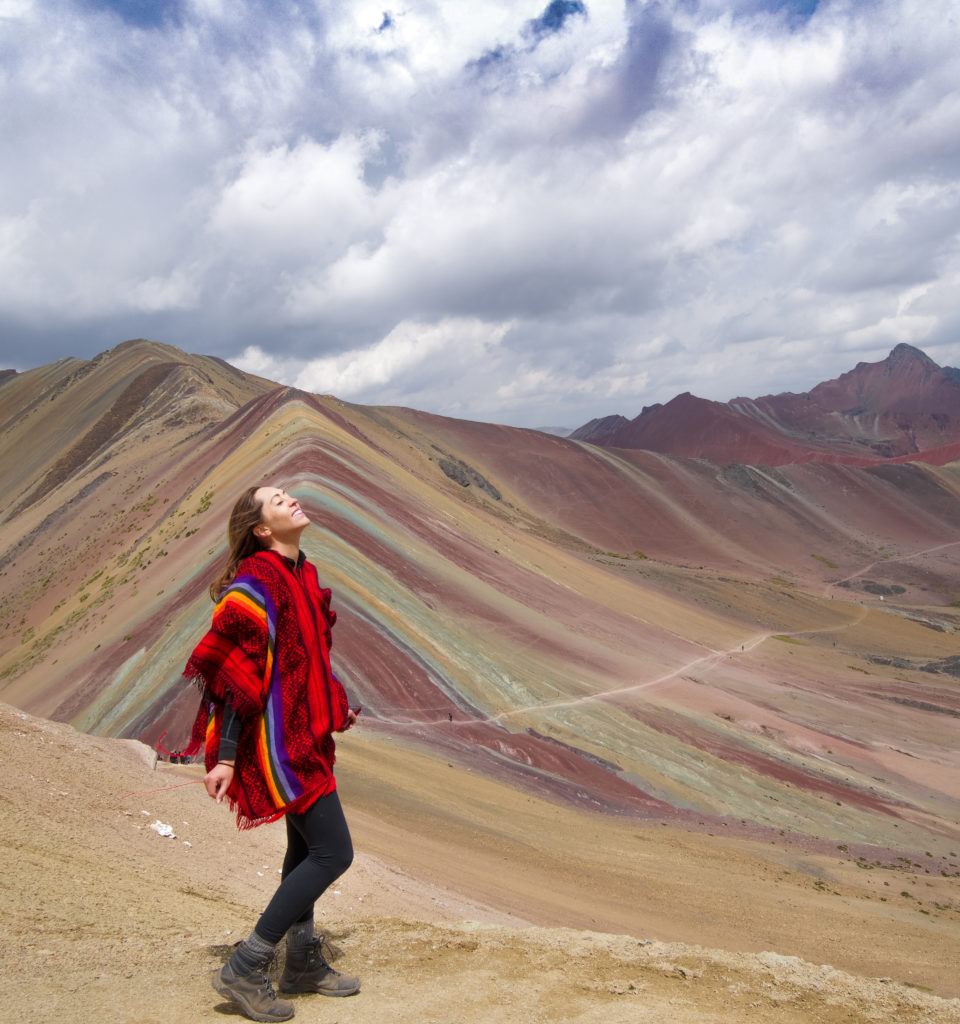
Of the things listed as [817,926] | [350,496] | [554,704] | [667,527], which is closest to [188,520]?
[350,496]

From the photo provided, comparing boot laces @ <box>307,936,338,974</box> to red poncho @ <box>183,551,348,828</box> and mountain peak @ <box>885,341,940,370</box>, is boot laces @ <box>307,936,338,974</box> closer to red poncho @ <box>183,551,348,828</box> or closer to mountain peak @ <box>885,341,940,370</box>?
red poncho @ <box>183,551,348,828</box>

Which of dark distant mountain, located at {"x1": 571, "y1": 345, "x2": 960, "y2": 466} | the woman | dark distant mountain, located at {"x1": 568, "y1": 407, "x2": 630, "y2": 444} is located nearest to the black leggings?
the woman

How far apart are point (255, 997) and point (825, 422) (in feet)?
545

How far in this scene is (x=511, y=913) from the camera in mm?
8664

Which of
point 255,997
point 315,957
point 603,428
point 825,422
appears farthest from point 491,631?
point 825,422

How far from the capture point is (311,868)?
4.16 metres

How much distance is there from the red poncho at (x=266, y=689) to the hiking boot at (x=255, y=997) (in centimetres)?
65

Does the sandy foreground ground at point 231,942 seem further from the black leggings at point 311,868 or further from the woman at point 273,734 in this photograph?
the black leggings at point 311,868

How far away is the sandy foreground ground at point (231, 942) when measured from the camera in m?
4.02

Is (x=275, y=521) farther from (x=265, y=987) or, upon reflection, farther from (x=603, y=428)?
(x=603, y=428)

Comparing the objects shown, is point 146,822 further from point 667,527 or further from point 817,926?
point 667,527

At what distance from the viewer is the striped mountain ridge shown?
61.2 feet

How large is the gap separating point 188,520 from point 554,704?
1654cm

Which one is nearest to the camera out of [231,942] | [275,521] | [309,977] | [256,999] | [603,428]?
[256,999]
